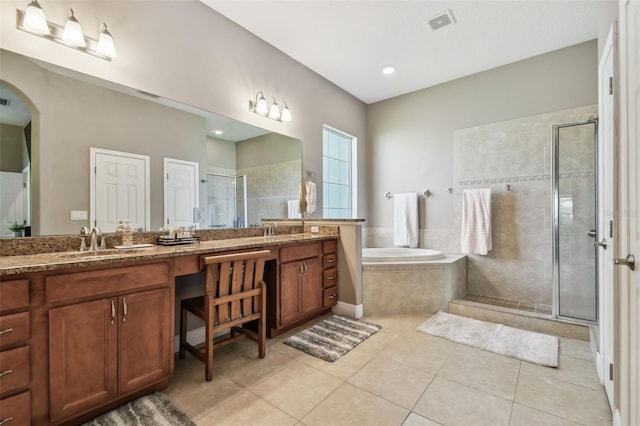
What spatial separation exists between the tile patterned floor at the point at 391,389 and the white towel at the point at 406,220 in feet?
6.05

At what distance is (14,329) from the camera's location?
1133mm

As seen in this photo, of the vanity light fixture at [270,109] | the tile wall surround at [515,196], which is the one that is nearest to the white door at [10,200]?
the vanity light fixture at [270,109]

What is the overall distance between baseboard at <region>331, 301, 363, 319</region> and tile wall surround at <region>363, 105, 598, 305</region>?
162 centimetres

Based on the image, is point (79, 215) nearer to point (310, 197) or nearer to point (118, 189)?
point (118, 189)

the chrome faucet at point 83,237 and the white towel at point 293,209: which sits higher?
the white towel at point 293,209

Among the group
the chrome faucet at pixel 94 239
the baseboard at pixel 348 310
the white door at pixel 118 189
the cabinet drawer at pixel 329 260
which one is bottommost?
the baseboard at pixel 348 310

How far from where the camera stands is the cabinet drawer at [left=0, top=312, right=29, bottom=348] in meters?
1.11

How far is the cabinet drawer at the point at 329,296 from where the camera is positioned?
2.72 m

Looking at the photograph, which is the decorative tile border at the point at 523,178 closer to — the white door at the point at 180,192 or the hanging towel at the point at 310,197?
the hanging towel at the point at 310,197

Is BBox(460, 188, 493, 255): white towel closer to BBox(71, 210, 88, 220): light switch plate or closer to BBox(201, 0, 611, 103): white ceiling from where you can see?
BBox(201, 0, 611, 103): white ceiling

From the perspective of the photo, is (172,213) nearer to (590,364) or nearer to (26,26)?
(26,26)

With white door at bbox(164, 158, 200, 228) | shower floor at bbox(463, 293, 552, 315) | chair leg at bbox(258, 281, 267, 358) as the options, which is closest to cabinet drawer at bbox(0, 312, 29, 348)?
white door at bbox(164, 158, 200, 228)

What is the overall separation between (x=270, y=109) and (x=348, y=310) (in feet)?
7.10

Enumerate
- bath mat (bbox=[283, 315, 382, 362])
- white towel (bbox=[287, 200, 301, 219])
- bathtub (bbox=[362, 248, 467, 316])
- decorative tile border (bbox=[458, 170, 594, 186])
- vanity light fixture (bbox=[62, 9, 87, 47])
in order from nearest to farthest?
vanity light fixture (bbox=[62, 9, 87, 47]) < bath mat (bbox=[283, 315, 382, 362]) < decorative tile border (bbox=[458, 170, 594, 186]) < bathtub (bbox=[362, 248, 467, 316]) < white towel (bbox=[287, 200, 301, 219])
